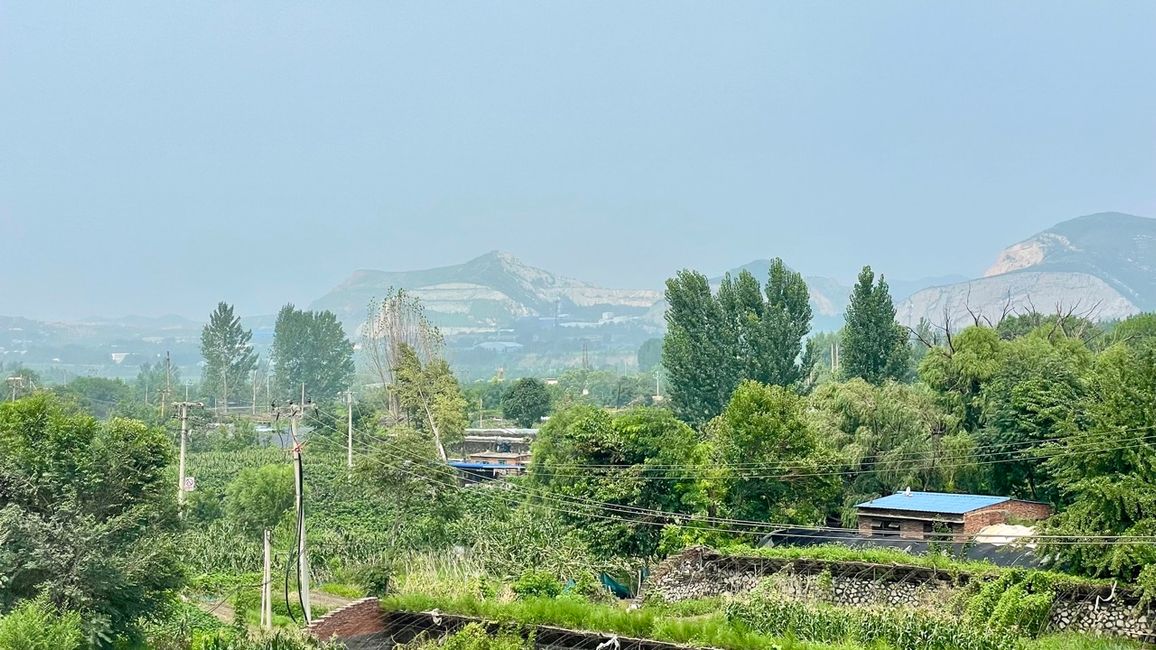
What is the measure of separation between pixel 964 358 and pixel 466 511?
653 inches

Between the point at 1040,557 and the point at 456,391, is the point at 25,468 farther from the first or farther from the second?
the point at 456,391

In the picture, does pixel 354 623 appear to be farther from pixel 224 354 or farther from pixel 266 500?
pixel 224 354

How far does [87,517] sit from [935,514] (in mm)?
17890

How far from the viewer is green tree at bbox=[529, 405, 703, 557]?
23.7m

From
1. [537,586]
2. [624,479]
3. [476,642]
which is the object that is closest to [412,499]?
[624,479]

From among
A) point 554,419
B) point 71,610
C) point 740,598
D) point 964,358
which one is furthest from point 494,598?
point 964,358

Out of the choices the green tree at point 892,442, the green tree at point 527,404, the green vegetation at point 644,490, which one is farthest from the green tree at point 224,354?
the green tree at point 892,442

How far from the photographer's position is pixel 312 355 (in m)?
85.0

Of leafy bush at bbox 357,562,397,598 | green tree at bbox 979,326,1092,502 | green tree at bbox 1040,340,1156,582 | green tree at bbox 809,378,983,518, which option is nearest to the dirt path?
leafy bush at bbox 357,562,397,598

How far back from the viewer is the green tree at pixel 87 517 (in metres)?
15.2

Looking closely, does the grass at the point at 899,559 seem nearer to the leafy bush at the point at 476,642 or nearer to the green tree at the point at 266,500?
the leafy bush at the point at 476,642

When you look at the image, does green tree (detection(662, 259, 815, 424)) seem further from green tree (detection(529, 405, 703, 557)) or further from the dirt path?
the dirt path

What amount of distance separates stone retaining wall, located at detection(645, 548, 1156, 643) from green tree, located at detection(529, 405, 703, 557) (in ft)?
9.18

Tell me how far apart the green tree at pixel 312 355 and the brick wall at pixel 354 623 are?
68529 mm
